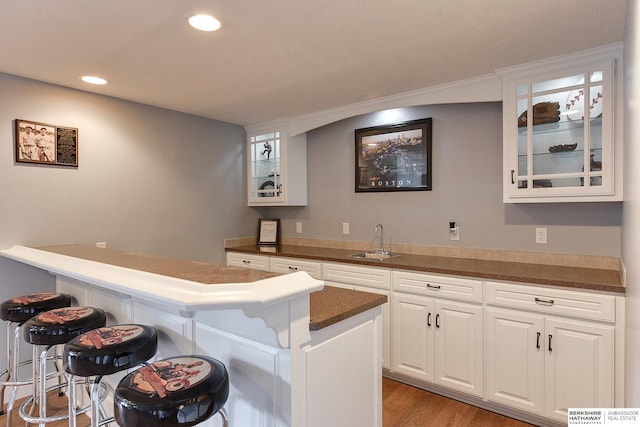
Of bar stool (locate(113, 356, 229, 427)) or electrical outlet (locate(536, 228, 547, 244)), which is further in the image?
electrical outlet (locate(536, 228, 547, 244))

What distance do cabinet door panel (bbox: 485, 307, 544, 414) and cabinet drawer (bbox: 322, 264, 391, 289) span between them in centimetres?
75

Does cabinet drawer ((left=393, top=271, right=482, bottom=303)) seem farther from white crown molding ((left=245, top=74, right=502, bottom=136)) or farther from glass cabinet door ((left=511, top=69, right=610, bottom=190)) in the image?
white crown molding ((left=245, top=74, right=502, bottom=136))

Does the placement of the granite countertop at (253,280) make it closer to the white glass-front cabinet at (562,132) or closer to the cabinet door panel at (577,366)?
the cabinet door panel at (577,366)

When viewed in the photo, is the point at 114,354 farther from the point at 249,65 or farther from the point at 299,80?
the point at 299,80

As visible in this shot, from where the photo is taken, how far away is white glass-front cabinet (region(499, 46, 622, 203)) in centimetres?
207

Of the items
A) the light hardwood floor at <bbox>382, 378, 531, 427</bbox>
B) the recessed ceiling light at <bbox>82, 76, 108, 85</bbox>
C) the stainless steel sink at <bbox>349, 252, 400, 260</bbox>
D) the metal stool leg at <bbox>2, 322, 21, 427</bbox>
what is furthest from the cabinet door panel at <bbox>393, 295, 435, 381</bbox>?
the recessed ceiling light at <bbox>82, 76, 108, 85</bbox>

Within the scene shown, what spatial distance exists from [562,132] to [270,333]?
2.19 metres

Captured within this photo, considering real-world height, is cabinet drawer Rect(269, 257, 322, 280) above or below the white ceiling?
below

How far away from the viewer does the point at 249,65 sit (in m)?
2.35

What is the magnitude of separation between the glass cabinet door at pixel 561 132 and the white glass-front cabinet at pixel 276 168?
2.13 meters

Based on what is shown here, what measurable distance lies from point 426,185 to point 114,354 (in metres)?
2.54

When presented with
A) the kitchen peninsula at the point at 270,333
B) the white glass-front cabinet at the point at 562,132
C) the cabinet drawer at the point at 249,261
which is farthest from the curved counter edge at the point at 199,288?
the cabinet drawer at the point at 249,261

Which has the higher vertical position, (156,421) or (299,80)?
(299,80)

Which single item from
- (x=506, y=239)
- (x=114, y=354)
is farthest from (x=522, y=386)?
(x=114, y=354)
